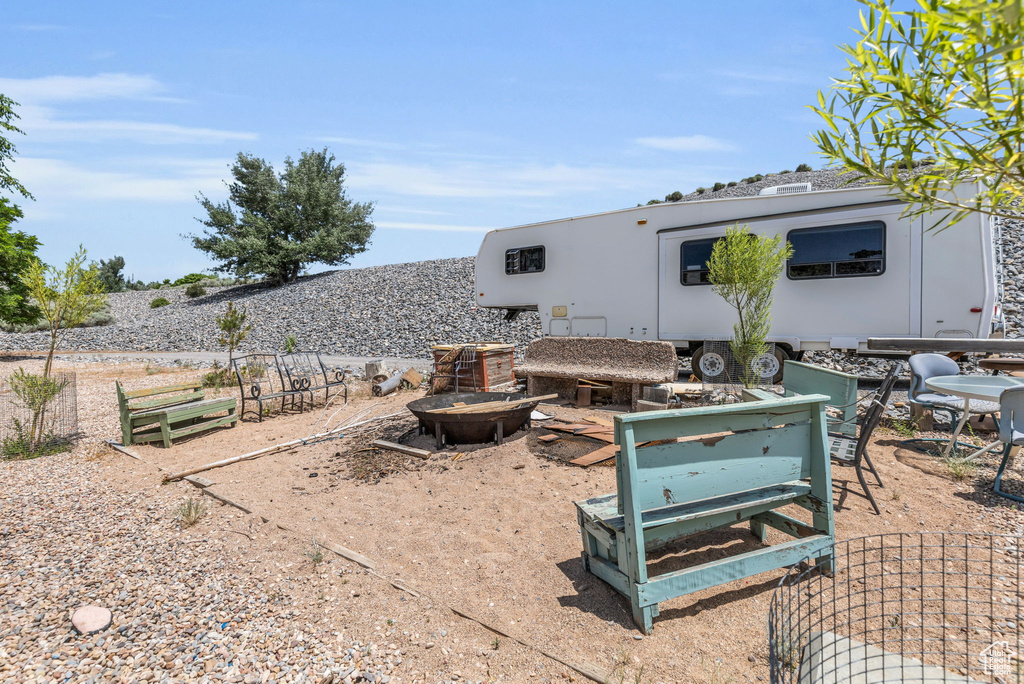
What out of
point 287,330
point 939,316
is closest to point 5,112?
point 287,330

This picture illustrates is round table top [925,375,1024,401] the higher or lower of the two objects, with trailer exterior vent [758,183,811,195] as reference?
lower

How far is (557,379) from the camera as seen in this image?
899 cm

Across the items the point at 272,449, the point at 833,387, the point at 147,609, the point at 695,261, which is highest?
the point at 695,261

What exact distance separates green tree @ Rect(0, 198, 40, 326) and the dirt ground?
15987 mm

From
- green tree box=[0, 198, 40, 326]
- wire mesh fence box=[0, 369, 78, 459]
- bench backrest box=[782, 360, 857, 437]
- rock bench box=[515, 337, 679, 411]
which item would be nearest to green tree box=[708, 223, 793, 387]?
rock bench box=[515, 337, 679, 411]

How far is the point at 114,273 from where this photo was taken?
150 ft

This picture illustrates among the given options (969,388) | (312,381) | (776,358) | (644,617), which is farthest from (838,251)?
(312,381)

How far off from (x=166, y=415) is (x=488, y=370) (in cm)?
486

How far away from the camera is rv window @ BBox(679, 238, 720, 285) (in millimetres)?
9523

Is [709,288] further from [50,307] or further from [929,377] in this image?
[50,307]

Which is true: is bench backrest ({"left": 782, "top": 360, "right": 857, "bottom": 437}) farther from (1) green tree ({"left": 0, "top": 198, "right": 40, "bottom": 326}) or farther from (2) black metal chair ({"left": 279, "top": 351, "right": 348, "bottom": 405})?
(1) green tree ({"left": 0, "top": 198, "right": 40, "bottom": 326})

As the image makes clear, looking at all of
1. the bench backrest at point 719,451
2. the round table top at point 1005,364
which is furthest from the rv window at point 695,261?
the bench backrest at point 719,451

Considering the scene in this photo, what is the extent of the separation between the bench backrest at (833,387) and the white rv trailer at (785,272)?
3.13 meters

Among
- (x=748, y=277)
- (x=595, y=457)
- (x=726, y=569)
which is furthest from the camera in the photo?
(x=748, y=277)
